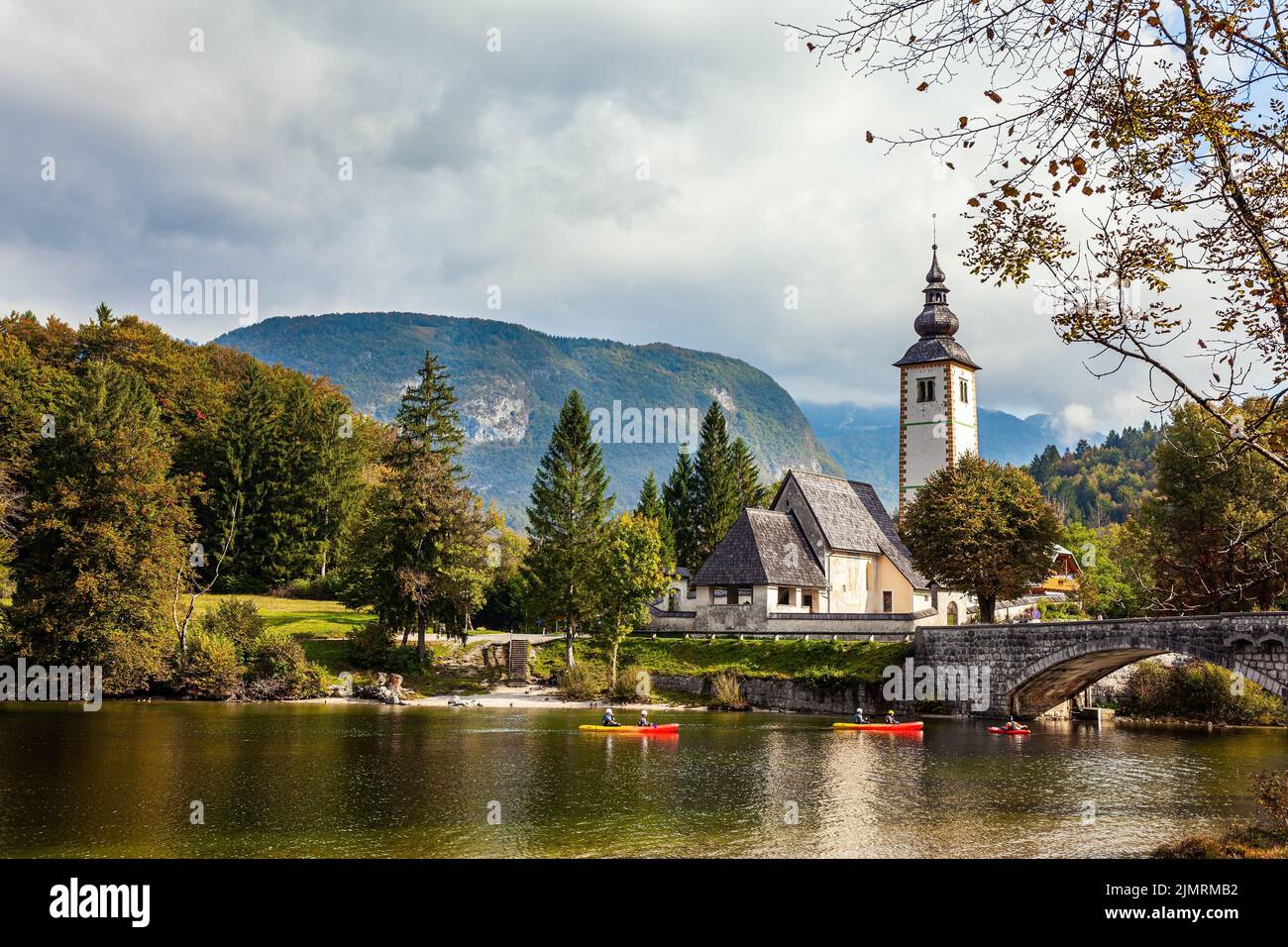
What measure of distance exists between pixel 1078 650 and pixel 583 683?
24.9 m

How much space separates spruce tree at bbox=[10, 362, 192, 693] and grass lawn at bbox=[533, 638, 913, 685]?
21.3m

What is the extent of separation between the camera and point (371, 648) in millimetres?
57531

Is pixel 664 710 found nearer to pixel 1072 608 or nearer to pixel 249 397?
pixel 1072 608

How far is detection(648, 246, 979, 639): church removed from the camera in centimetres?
6034

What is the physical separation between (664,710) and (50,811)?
33.1 meters

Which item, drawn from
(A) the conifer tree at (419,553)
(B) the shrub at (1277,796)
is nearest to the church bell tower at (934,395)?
(A) the conifer tree at (419,553)

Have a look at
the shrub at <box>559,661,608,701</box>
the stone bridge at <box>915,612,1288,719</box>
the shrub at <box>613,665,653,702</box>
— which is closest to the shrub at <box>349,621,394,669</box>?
the shrub at <box>559,661,608,701</box>

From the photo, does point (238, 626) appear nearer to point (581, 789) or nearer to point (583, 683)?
point (583, 683)

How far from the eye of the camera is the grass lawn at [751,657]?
172 feet

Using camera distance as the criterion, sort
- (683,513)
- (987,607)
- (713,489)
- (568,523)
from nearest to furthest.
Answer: (987,607) < (568,523) < (713,489) < (683,513)

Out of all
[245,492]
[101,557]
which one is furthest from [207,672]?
[245,492]

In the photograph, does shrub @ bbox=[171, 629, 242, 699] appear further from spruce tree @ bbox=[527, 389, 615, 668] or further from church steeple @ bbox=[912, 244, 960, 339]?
church steeple @ bbox=[912, 244, 960, 339]

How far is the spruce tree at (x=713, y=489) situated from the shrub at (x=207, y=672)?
45.0 m
